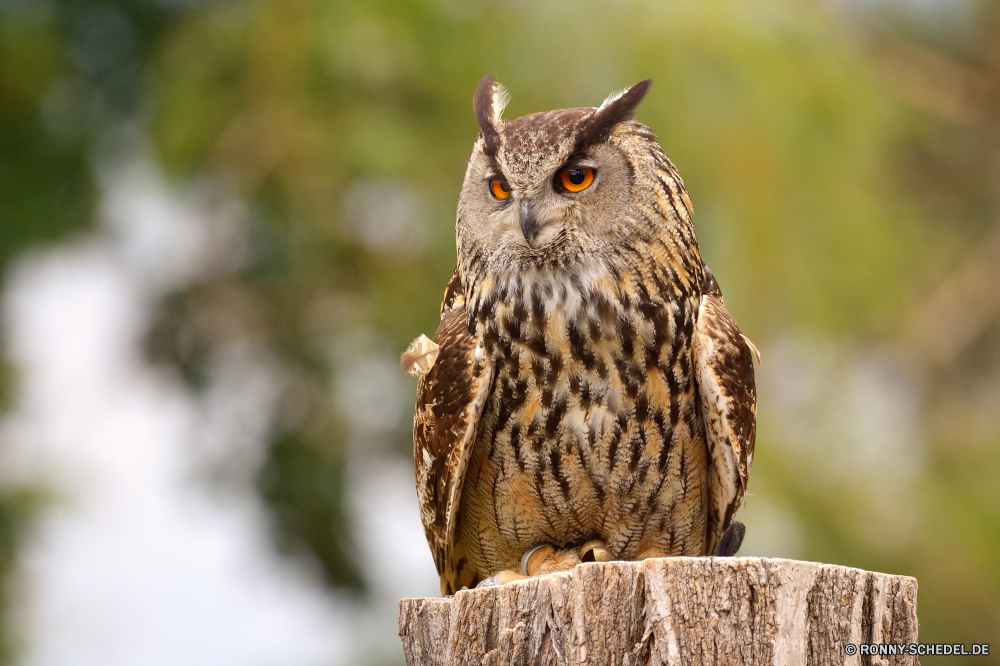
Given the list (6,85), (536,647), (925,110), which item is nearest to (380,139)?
(6,85)

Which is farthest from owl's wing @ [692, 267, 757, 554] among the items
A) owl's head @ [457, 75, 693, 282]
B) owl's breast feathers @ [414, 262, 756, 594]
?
owl's head @ [457, 75, 693, 282]

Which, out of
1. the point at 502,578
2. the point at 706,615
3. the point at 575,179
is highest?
the point at 575,179

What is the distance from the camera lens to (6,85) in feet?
19.4

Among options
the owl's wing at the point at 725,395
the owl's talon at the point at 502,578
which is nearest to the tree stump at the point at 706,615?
the owl's talon at the point at 502,578

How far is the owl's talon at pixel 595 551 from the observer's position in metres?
2.61

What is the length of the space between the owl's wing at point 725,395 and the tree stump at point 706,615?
68 centimetres

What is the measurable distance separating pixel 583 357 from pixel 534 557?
1.86 feet

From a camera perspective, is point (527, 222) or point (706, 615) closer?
point (706, 615)

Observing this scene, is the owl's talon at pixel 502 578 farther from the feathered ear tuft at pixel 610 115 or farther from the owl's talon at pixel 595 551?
the feathered ear tuft at pixel 610 115

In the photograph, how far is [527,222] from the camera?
244 centimetres

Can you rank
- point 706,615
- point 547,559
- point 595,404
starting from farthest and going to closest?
1. point 547,559
2. point 595,404
3. point 706,615

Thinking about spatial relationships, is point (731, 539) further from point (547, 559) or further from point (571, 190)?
point (571, 190)

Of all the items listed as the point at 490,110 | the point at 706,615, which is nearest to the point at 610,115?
the point at 490,110

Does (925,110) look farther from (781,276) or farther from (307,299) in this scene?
(307,299)
